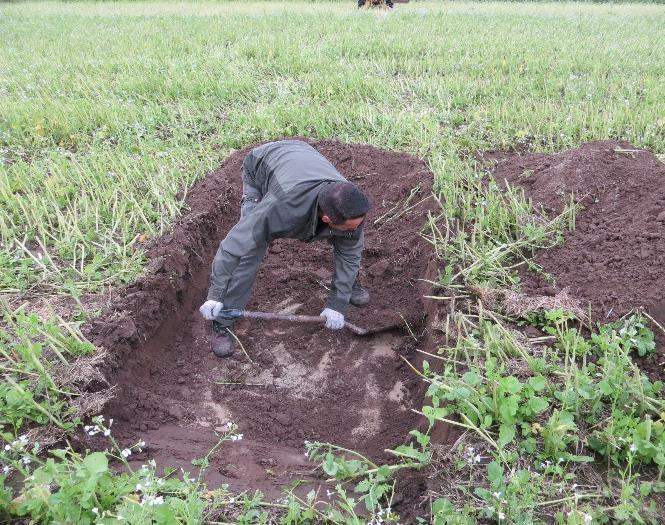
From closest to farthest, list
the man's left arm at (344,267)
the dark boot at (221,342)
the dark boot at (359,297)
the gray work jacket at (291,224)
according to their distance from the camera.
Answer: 1. the gray work jacket at (291,224)
2. the man's left arm at (344,267)
3. the dark boot at (221,342)
4. the dark boot at (359,297)

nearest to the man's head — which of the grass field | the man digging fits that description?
the man digging

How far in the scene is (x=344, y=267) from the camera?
10.6 ft

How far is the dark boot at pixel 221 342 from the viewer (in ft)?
11.1

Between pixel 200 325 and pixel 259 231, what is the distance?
1.08m

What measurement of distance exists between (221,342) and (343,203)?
1346mm

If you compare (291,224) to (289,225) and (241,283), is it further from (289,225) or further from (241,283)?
(241,283)

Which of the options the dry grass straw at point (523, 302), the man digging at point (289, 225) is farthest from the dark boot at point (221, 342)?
the dry grass straw at point (523, 302)

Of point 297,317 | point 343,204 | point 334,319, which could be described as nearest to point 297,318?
point 297,317

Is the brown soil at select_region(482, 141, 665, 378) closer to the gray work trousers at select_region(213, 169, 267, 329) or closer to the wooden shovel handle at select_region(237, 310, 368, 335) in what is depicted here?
the wooden shovel handle at select_region(237, 310, 368, 335)

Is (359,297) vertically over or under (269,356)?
over

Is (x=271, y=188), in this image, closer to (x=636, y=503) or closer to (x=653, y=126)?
(x=636, y=503)

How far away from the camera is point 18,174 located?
176 inches

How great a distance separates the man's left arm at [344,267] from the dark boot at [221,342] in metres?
0.70

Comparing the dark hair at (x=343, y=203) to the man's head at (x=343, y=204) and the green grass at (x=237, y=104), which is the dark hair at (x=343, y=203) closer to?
the man's head at (x=343, y=204)
